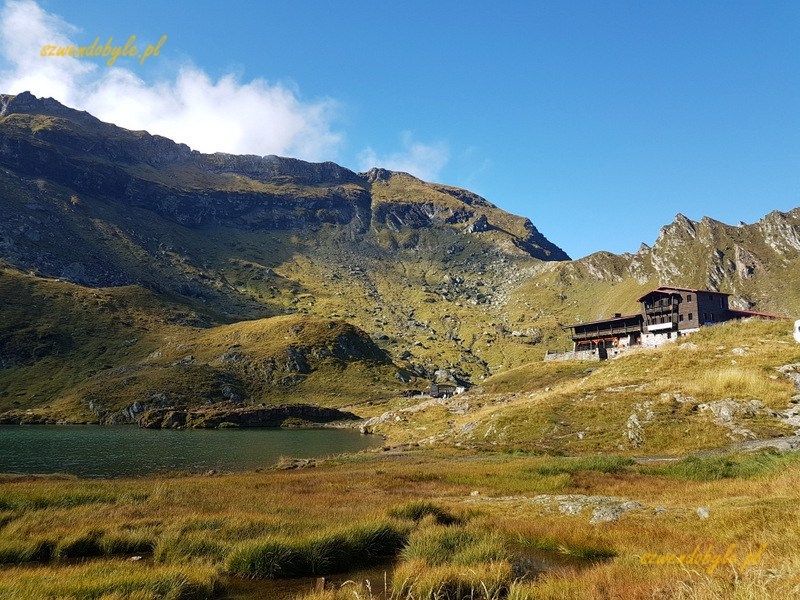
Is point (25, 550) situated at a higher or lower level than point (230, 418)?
higher

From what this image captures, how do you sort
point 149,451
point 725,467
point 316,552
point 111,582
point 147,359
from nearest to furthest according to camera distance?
1. point 111,582
2. point 316,552
3. point 725,467
4. point 149,451
5. point 147,359

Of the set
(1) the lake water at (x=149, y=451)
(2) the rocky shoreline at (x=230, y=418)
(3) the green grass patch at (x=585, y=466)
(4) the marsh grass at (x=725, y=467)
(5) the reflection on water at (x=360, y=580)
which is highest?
(5) the reflection on water at (x=360, y=580)

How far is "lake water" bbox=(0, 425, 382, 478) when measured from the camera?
48500mm

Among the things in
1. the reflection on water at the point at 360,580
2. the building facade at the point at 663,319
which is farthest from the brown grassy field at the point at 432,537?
the building facade at the point at 663,319

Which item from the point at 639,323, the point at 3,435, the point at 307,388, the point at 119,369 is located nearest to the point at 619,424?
the point at 639,323

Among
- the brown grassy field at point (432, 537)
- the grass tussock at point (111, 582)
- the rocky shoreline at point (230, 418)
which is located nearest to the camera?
the grass tussock at point (111, 582)

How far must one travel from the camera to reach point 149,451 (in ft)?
205

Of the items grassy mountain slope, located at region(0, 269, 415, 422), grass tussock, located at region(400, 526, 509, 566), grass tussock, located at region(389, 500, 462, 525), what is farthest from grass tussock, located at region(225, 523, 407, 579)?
grassy mountain slope, located at region(0, 269, 415, 422)

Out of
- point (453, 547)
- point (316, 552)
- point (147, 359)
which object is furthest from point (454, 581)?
point (147, 359)

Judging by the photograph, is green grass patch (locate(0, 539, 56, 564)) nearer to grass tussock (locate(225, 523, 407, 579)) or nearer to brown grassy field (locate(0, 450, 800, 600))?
brown grassy field (locate(0, 450, 800, 600))

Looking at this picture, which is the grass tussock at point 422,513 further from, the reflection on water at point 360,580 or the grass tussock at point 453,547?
the reflection on water at point 360,580

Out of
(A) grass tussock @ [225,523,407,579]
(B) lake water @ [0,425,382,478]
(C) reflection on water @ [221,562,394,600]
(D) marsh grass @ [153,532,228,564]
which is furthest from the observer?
(B) lake water @ [0,425,382,478]

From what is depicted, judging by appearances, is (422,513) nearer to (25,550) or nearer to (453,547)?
(453,547)

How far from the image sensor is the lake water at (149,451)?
48.5m
